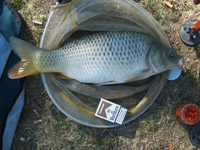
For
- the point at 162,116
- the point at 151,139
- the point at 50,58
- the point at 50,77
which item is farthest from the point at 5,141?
the point at 162,116

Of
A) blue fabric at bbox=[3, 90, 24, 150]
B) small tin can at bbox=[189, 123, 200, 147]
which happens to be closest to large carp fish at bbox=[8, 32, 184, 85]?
blue fabric at bbox=[3, 90, 24, 150]

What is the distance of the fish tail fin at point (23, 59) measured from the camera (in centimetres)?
143

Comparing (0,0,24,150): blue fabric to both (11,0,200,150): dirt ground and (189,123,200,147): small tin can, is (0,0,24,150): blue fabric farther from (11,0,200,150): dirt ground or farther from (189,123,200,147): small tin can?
(189,123,200,147): small tin can

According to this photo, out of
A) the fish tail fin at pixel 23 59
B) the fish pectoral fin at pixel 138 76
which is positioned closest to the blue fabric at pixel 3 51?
the fish tail fin at pixel 23 59

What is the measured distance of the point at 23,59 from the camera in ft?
4.82

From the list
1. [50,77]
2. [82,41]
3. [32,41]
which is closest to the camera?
[82,41]

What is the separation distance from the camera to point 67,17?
1.52 meters

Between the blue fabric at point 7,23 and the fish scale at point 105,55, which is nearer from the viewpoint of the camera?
the fish scale at point 105,55

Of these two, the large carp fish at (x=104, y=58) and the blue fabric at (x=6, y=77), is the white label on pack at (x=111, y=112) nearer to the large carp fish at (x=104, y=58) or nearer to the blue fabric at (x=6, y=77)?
the large carp fish at (x=104, y=58)

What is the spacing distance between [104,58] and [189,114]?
0.89 meters

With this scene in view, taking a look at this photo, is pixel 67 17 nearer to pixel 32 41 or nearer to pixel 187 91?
pixel 32 41

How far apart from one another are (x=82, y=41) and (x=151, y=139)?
42.8 inches

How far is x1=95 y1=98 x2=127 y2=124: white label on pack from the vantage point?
1532mm

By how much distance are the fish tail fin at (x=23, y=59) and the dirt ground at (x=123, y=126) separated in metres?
0.23
